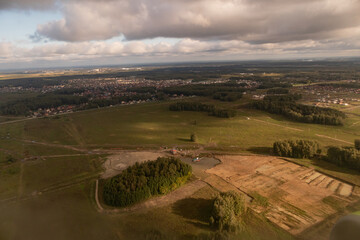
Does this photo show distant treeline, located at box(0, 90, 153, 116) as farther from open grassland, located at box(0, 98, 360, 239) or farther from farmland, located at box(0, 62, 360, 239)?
farmland, located at box(0, 62, 360, 239)

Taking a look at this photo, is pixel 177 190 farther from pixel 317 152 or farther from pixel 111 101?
pixel 111 101

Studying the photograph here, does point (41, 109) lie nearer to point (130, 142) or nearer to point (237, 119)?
point (130, 142)

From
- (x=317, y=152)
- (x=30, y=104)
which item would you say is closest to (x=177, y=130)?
(x=317, y=152)

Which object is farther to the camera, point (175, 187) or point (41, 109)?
point (41, 109)

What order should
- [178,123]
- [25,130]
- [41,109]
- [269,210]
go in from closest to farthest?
1. [269,210]
2. [25,130]
3. [178,123]
4. [41,109]

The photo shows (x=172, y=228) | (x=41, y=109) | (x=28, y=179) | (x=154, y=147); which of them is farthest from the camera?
(x=41, y=109)

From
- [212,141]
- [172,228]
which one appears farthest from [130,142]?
[172,228]

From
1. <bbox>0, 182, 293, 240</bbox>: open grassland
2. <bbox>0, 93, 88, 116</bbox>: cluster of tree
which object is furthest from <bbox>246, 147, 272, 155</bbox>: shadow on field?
<bbox>0, 93, 88, 116</bbox>: cluster of tree
